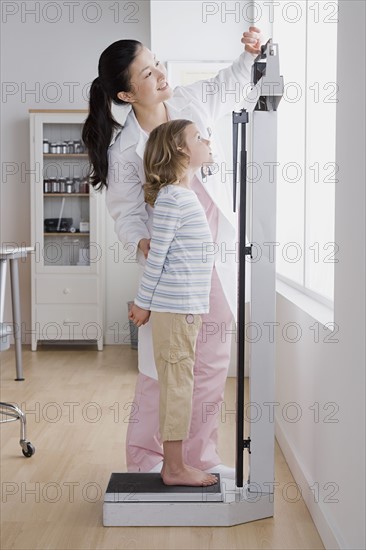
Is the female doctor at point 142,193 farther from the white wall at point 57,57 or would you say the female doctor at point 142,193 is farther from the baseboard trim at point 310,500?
the white wall at point 57,57

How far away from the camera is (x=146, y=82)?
8.78 ft

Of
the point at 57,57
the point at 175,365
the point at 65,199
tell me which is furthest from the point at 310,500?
the point at 57,57

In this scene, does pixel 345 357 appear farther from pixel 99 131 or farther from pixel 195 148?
pixel 99 131

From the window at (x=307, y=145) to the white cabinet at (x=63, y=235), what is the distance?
2065 mm

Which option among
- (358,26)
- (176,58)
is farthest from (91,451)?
(176,58)

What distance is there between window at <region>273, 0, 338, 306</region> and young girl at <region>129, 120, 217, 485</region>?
1.53 feet

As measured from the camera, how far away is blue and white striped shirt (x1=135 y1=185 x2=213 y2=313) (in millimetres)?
2492

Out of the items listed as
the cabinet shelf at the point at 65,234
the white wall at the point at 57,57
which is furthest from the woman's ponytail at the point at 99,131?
the white wall at the point at 57,57

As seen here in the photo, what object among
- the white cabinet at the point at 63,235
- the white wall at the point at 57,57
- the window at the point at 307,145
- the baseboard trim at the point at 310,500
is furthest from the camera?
the white wall at the point at 57,57

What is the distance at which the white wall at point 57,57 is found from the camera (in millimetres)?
6336

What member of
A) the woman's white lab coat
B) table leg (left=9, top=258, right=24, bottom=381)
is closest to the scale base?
the woman's white lab coat

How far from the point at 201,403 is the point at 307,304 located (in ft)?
1.96

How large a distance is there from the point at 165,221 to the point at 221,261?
1.03 ft

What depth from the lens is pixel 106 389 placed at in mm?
4707
